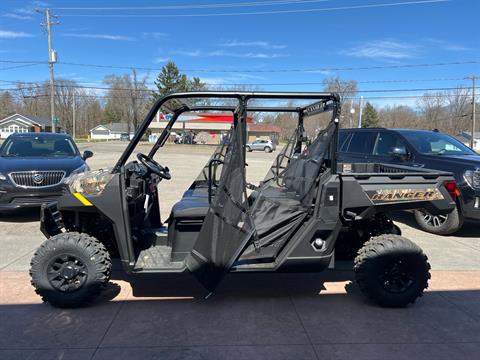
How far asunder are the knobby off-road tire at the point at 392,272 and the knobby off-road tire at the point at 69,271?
7.79 ft

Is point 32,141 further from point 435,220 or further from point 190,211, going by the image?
point 435,220

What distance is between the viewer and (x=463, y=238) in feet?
21.5

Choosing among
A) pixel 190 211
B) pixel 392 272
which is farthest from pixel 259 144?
pixel 392 272

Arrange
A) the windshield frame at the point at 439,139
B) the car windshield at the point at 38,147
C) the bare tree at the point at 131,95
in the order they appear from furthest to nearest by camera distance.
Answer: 1. the bare tree at the point at 131,95
2. the car windshield at the point at 38,147
3. the windshield frame at the point at 439,139

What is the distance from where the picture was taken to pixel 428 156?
6.95 metres

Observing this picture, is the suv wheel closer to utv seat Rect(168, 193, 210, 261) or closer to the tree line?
utv seat Rect(168, 193, 210, 261)

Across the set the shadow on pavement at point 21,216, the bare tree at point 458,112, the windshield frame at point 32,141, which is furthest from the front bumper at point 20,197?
the bare tree at point 458,112

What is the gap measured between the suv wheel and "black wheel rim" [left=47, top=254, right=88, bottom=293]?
4.92 meters

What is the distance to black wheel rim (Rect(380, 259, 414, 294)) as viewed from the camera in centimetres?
382

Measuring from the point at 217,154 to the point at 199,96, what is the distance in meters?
1.14

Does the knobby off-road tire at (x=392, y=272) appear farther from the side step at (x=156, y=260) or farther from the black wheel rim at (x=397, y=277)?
the side step at (x=156, y=260)

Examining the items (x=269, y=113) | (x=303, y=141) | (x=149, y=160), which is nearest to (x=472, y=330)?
(x=303, y=141)

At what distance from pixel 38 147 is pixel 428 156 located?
7.41 meters

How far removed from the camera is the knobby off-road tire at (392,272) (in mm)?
3785
